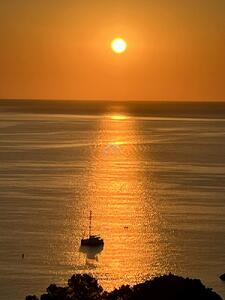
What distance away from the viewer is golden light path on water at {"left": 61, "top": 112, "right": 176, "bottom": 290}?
154 feet

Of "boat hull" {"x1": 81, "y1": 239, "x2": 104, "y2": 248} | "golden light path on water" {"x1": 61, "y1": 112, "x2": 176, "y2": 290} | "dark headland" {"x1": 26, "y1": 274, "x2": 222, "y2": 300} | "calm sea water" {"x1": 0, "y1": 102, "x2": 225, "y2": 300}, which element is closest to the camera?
"dark headland" {"x1": 26, "y1": 274, "x2": 222, "y2": 300}

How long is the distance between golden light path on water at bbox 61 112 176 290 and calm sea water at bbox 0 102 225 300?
7cm

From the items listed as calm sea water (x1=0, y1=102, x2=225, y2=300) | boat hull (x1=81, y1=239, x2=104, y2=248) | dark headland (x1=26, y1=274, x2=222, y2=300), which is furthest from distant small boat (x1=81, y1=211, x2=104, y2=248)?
dark headland (x1=26, y1=274, x2=222, y2=300)

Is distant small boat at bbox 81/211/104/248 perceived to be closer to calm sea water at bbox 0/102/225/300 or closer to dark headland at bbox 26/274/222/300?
calm sea water at bbox 0/102/225/300

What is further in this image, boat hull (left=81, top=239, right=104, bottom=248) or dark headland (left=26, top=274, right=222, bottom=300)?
boat hull (left=81, top=239, right=104, bottom=248)

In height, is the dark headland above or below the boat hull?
below

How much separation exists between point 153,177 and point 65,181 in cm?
1127

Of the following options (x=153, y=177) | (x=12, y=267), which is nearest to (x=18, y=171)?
(x=153, y=177)

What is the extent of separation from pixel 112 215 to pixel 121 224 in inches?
149

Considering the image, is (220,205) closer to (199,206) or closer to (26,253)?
(199,206)

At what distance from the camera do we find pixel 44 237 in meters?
54.5

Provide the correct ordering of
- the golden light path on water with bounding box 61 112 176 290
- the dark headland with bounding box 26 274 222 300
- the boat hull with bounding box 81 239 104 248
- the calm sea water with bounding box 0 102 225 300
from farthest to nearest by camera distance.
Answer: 1. the boat hull with bounding box 81 239 104 248
2. the golden light path on water with bounding box 61 112 176 290
3. the calm sea water with bounding box 0 102 225 300
4. the dark headland with bounding box 26 274 222 300

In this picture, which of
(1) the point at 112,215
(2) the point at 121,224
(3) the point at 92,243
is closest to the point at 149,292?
A: (3) the point at 92,243

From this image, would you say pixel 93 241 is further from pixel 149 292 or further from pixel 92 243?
pixel 149 292
